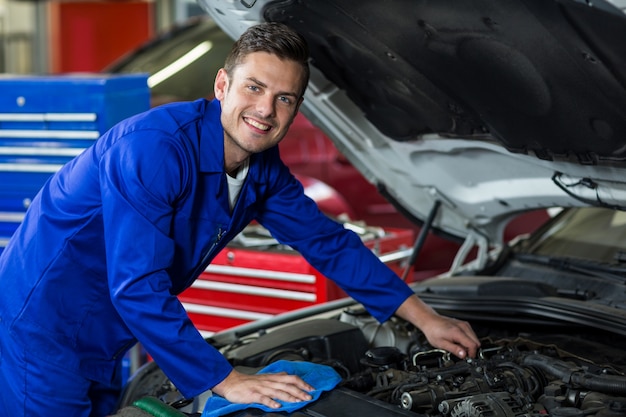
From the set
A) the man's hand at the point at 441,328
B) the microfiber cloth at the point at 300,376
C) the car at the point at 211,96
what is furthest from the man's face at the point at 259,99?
the car at the point at 211,96

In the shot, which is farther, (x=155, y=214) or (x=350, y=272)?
(x=350, y=272)

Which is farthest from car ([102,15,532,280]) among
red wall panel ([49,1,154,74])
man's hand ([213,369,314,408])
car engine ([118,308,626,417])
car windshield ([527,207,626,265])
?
red wall panel ([49,1,154,74])

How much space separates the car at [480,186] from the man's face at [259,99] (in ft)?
0.65

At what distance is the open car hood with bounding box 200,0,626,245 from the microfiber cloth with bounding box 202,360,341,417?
2.30 feet

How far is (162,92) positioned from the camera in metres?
4.68

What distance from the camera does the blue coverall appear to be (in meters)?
1.81

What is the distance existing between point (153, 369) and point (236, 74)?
32.0 inches

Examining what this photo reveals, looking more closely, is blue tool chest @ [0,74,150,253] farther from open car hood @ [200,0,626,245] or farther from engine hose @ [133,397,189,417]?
engine hose @ [133,397,189,417]

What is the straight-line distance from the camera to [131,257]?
5.91 ft

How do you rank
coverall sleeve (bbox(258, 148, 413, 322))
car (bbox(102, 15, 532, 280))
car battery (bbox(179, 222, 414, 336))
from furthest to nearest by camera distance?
car (bbox(102, 15, 532, 280))
car battery (bbox(179, 222, 414, 336))
coverall sleeve (bbox(258, 148, 413, 322))

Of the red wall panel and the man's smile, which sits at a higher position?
the man's smile

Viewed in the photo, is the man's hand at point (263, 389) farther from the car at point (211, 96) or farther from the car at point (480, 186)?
the car at point (211, 96)

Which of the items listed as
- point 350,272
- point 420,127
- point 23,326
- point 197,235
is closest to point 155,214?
point 197,235

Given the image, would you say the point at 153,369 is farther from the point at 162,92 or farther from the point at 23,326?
the point at 162,92
